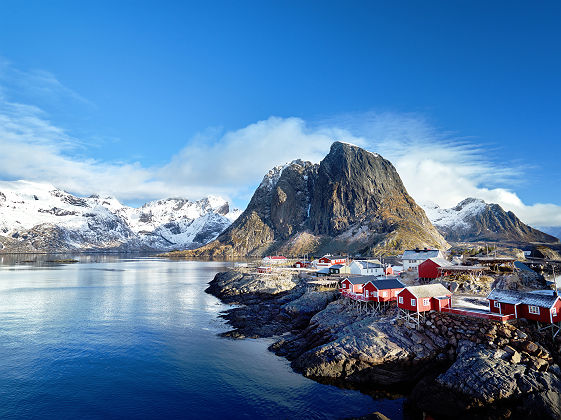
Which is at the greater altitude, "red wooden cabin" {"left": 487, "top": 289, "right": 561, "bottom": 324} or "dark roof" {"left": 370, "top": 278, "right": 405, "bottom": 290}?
"dark roof" {"left": 370, "top": 278, "right": 405, "bottom": 290}

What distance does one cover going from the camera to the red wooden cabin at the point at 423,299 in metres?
41.4

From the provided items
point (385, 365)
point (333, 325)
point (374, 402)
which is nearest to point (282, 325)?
point (333, 325)

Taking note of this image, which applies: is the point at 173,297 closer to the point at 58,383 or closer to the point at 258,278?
the point at 258,278

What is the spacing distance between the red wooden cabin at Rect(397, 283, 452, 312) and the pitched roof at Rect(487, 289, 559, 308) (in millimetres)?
5484

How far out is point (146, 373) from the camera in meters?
35.9

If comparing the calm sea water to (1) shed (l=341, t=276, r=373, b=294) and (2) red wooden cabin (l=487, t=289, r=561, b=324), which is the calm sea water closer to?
(2) red wooden cabin (l=487, t=289, r=561, b=324)

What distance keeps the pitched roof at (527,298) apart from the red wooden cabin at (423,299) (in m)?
5.48

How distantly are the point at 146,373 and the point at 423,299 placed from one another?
113 ft

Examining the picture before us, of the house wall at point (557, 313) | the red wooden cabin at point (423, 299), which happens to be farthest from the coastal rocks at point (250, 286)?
the house wall at point (557, 313)

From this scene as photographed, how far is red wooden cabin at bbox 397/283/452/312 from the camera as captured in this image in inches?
1631

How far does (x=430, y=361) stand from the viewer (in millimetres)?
34562

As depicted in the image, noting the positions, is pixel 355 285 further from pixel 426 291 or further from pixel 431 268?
pixel 426 291

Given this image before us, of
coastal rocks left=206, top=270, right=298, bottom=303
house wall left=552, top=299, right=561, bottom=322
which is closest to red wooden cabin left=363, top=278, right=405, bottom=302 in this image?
house wall left=552, top=299, right=561, bottom=322

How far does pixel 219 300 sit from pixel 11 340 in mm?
41557
